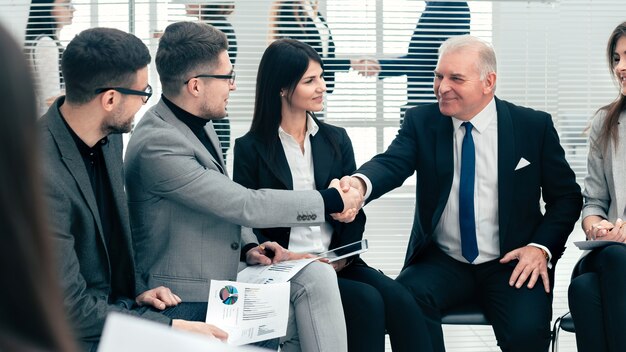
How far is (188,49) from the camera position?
284cm

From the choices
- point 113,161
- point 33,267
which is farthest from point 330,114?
point 33,267

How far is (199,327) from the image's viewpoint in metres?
2.38

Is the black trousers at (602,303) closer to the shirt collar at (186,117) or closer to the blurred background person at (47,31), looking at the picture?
the shirt collar at (186,117)

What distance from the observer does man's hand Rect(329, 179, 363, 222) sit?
9.68 ft

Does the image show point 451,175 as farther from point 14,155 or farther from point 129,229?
point 14,155

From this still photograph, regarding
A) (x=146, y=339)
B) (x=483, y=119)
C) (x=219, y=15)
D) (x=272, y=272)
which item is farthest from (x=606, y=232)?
(x=146, y=339)

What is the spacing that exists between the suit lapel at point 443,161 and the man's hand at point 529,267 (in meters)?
0.30

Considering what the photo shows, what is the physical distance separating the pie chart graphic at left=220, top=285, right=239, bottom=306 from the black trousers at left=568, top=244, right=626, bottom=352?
3.73 ft

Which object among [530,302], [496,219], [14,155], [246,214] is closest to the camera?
[14,155]

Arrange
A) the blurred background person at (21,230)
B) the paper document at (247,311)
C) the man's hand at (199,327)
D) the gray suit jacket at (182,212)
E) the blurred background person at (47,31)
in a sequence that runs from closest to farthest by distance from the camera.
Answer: the blurred background person at (21,230)
the man's hand at (199,327)
the paper document at (247,311)
the gray suit jacket at (182,212)
the blurred background person at (47,31)

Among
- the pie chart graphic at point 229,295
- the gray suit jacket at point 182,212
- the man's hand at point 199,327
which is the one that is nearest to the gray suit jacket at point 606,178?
the gray suit jacket at point 182,212

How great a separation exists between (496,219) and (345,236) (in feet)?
1.81

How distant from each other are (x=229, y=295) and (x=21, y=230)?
77.9 inches

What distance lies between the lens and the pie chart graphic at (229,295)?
2.53 m
